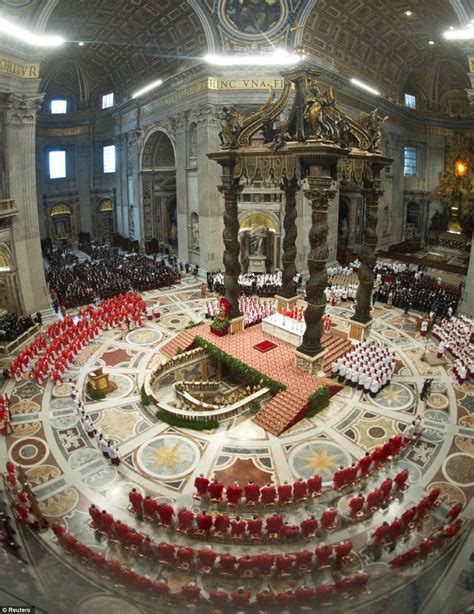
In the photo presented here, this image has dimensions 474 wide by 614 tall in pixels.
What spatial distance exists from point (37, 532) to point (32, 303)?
1379cm

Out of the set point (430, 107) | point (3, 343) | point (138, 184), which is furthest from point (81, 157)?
point (430, 107)

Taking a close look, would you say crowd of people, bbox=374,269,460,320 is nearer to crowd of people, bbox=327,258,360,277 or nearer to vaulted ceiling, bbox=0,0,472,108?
crowd of people, bbox=327,258,360,277

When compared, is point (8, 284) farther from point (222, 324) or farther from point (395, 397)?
point (395, 397)

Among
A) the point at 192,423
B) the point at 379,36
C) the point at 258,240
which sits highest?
the point at 379,36

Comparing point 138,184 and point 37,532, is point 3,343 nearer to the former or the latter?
point 37,532

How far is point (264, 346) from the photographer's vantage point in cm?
1572

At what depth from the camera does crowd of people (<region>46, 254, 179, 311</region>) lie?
75.3ft

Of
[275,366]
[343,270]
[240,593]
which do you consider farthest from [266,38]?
[240,593]

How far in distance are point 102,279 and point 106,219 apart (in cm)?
1692

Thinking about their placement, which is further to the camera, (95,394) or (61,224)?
(61,224)

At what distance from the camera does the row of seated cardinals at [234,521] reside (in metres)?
8.09

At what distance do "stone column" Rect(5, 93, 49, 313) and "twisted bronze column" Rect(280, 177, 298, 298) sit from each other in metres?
11.4

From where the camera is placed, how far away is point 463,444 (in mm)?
11352

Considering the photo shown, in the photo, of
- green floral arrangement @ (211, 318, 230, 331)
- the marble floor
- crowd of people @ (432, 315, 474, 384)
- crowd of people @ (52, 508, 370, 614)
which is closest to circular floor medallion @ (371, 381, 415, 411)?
the marble floor
